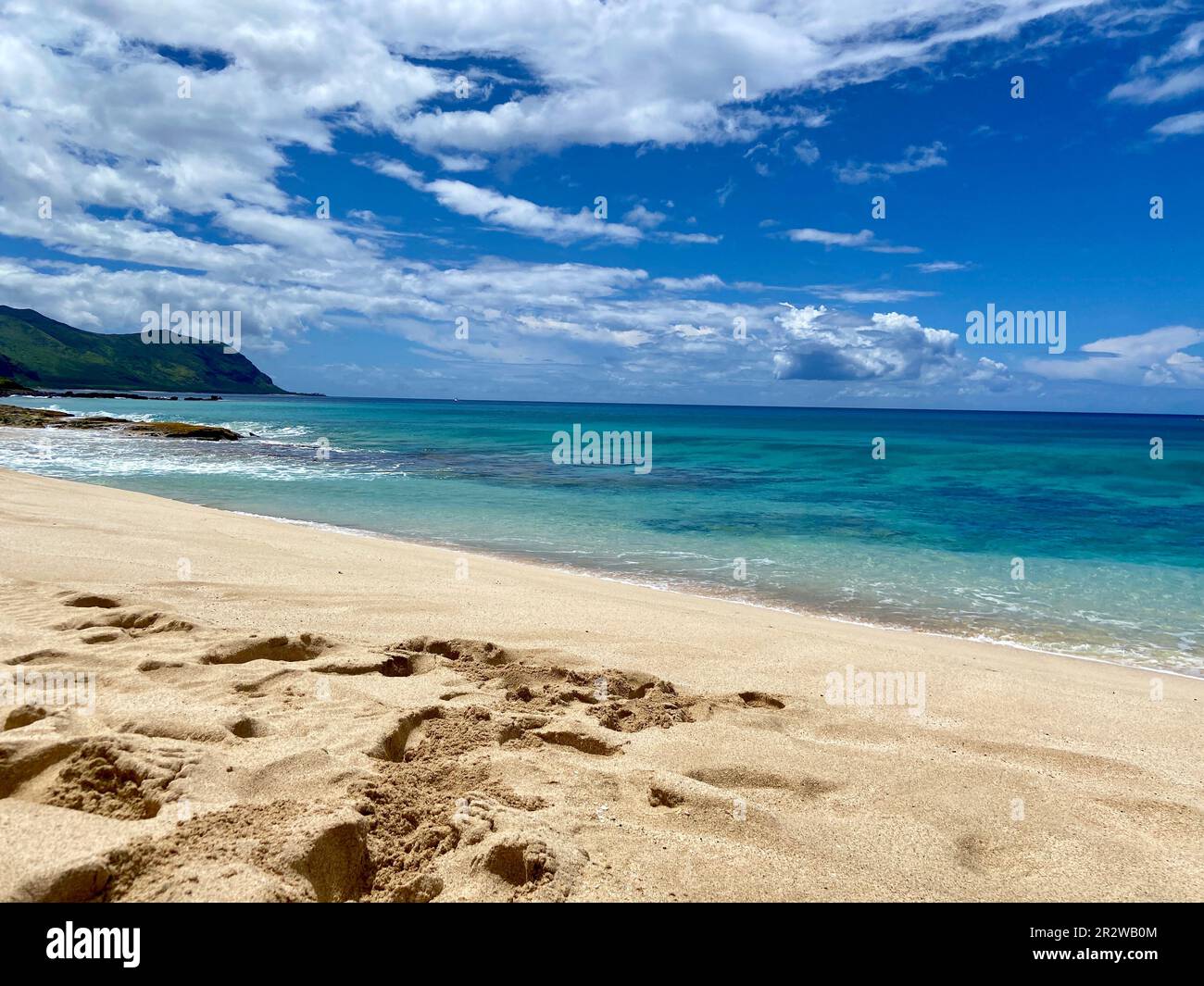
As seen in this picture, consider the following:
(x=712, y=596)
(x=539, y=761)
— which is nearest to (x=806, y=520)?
(x=712, y=596)

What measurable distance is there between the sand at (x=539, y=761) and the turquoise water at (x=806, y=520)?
3.24m

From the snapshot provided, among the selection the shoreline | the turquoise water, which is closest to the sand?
the shoreline

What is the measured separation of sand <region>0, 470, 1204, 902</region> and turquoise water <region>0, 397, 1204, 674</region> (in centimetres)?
324

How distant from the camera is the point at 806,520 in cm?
1928

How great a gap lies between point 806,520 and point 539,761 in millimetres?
16338

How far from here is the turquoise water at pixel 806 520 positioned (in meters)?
11.1

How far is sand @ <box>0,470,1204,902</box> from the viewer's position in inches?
118

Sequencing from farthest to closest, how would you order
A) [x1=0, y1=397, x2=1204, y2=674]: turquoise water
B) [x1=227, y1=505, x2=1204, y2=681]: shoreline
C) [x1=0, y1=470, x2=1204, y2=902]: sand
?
[x1=0, y1=397, x2=1204, y2=674]: turquoise water → [x1=227, y1=505, x2=1204, y2=681]: shoreline → [x1=0, y1=470, x2=1204, y2=902]: sand

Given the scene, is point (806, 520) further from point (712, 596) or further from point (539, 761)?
point (539, 761)

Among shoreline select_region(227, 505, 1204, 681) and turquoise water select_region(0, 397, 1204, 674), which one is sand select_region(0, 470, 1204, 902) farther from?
turquoise water select_region(0, 397, 1204, 674)

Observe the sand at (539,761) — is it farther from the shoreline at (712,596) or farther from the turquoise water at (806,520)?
the turquoise water at (806,520)
